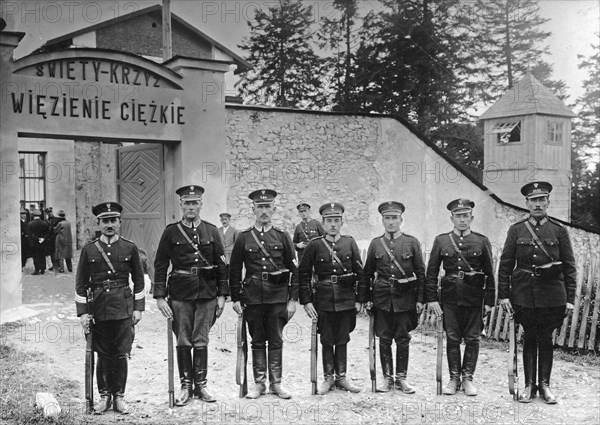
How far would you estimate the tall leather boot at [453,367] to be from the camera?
238 inches

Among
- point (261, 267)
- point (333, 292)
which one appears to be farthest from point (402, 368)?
point (261, 267)

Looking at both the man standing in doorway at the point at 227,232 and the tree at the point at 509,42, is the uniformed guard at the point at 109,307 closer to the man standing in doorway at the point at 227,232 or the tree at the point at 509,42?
the man standing in doorway at the point at 227,232

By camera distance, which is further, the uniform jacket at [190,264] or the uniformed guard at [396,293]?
the uniformed guard at [396,293]

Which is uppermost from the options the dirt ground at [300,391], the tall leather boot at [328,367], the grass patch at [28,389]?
the tall leather boot at [328,367]

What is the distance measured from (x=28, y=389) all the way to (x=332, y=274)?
10.5 ft

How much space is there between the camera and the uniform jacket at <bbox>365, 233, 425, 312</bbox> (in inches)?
237

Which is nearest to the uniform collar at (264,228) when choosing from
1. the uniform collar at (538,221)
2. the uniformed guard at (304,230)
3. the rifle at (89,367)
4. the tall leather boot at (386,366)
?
the tall leather boot at (386,366)

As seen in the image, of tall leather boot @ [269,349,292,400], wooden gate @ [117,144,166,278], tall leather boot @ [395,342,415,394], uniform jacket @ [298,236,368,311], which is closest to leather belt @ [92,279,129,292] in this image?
tall leather boot @ [269,349,292,400]

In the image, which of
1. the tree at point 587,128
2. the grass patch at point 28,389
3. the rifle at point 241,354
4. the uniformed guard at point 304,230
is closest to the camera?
Answer: the grass patch at point 28,389

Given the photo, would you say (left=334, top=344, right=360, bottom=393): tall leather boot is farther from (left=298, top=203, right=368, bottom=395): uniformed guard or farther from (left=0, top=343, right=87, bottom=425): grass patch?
(left=0, top=343, right=87, bottom=425): grass patch

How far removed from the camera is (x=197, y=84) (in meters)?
A: 10.8

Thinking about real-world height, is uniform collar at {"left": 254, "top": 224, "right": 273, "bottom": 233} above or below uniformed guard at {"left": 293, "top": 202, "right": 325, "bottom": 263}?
above

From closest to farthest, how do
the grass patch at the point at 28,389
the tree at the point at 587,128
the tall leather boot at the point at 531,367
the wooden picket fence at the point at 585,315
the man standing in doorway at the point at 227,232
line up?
the grass patch at the point at 28,389 → the tall leather boot at the point at 531,367 → the wooden picket fence at the point at 585,315 → the man standing in doorway at the point at 227,232 → the tree at the point at 587,128

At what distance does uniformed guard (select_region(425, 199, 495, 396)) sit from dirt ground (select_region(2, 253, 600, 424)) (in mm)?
320
